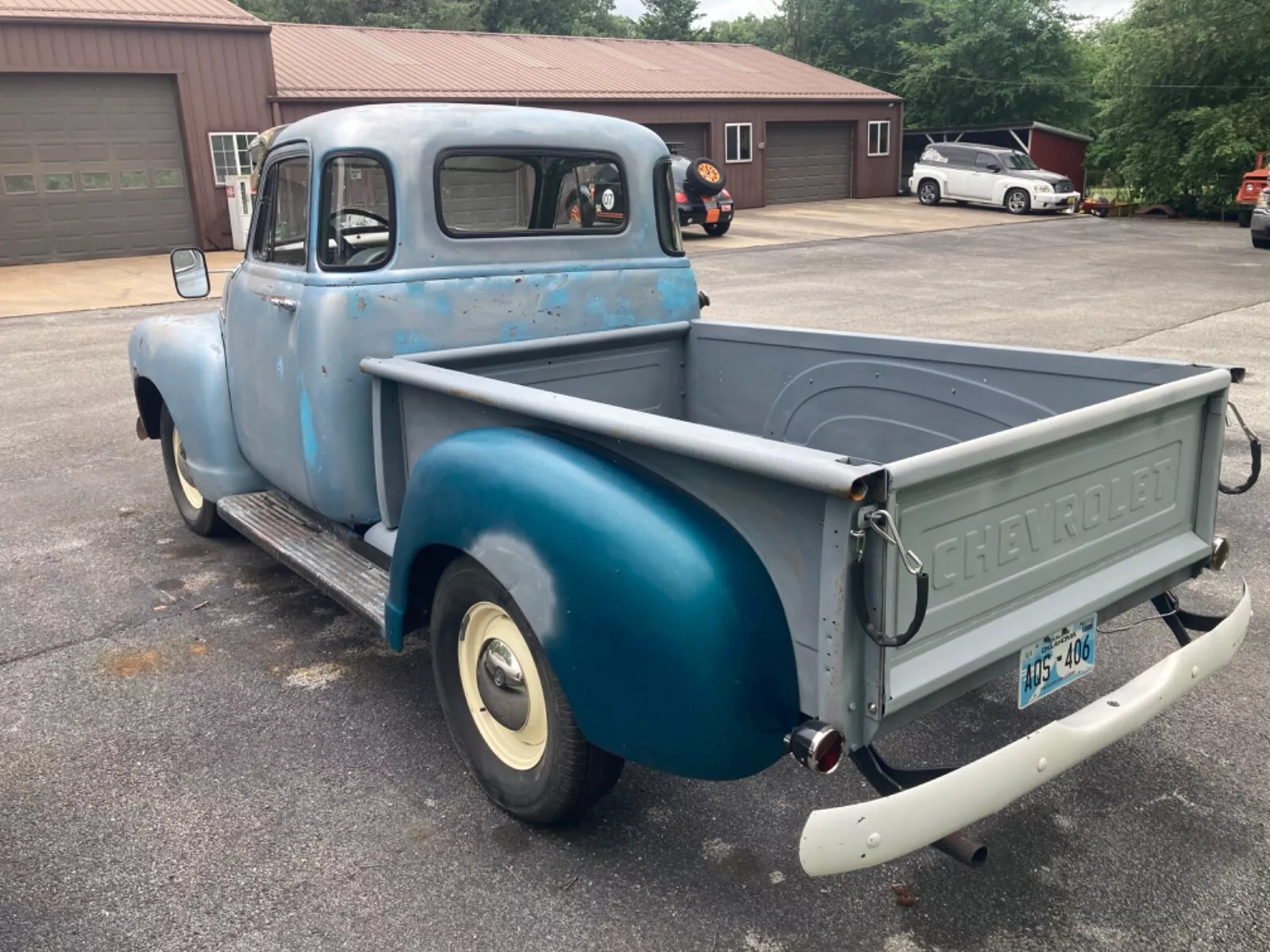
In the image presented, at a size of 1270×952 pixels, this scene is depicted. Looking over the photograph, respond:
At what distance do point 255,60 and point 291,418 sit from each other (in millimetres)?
17850

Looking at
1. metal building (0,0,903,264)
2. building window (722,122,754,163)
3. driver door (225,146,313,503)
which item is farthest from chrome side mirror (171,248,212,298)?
building window (722,122,754,163)

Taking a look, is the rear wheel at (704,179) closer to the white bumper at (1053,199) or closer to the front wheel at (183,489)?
the front wheel at (183,489)

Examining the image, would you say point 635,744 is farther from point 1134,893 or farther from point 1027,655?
point 1134,893

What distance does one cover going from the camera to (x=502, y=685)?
118 inches

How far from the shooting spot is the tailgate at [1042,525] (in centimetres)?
226

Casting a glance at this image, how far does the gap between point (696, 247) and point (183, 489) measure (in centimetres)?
1546

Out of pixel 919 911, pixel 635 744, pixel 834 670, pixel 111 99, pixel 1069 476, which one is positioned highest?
pixel 111 99

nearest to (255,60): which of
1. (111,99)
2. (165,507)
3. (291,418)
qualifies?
(111,99)

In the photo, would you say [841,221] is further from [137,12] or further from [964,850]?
[964,850]

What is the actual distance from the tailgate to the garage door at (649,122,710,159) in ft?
78.7

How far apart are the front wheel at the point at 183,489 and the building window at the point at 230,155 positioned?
15.4 metres

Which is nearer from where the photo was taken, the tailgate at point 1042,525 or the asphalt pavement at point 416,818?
the tailgate at point 1042,525

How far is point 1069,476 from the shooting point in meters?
2.60

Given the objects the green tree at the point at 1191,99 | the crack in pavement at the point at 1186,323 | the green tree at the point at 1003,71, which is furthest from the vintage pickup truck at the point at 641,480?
the green tree at the point at 1003,71
